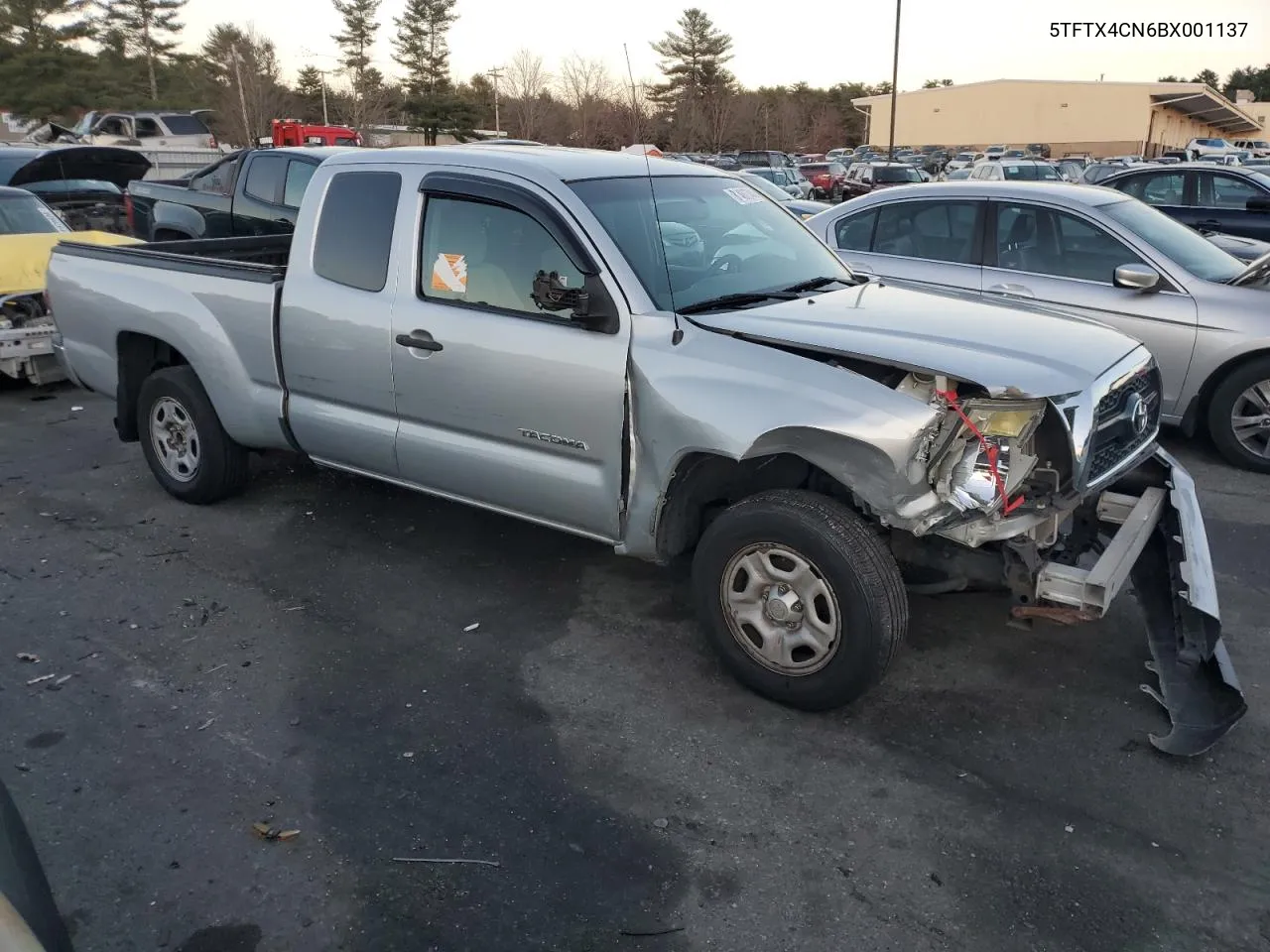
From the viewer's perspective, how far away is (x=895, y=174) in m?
26.8

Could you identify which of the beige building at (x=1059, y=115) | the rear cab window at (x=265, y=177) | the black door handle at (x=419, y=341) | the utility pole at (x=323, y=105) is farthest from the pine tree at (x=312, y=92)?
the black door handle at (x=419, y=341)

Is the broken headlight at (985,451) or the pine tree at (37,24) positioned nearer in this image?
the broken headlight at (985,451)

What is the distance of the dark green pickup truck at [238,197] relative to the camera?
1095 centimetres

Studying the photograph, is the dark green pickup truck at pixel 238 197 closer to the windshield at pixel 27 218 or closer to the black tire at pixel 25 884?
the windshield at pixel 27 218

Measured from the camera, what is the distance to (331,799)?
3395 millimetres

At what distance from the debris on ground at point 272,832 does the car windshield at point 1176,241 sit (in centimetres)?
640

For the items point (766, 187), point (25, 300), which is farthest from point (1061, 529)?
point (25, 300)

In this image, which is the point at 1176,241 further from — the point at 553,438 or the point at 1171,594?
the point at 553,438

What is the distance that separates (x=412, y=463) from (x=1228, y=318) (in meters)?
5.20

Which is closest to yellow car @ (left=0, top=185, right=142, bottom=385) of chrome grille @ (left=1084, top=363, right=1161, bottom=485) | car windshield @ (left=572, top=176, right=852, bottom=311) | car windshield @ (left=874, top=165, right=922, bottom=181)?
car windshield @ (left=572, top=176, right=852, bottom=311)

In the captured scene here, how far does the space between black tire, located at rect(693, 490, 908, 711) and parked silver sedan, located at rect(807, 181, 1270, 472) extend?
9.45ft

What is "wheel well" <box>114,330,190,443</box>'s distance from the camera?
19.7 feet

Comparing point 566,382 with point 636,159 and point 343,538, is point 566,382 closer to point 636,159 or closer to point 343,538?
point 636,159

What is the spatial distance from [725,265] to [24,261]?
22.7 feet
